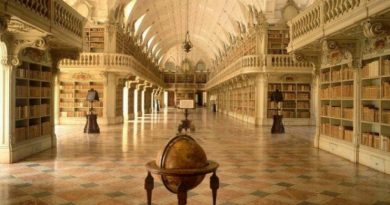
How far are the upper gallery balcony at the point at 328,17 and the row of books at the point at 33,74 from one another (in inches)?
275

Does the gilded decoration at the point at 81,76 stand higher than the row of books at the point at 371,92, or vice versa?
the gilded decoration at the point at 81,76

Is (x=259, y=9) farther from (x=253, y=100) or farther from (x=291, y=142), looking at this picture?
(x=291, y=142)

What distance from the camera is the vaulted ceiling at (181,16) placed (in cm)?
1917

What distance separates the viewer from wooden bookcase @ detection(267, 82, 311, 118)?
18625mm

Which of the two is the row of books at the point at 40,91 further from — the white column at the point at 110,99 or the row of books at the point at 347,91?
the white column at the point at 110,99

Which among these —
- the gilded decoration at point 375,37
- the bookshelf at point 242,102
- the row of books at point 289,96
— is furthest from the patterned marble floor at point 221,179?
the bookshelf at point 242,102

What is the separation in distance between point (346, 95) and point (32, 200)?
24.4 ft

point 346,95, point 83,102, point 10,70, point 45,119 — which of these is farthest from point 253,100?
point 10,70

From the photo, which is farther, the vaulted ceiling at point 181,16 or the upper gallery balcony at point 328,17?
the vaulted ceiling at point 181,16

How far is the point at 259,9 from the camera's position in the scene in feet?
64.5

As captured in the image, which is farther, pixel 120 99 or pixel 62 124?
pixel 120 99

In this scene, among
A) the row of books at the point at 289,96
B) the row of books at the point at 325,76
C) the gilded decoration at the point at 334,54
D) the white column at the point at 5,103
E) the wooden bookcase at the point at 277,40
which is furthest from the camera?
the wooden bookcase at the point at 277,40

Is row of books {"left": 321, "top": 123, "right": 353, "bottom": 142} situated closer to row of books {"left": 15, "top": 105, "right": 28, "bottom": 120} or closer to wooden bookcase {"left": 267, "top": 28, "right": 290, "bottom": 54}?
row of books {"left": 15, "top": 105, "right": 28, "bottom": 120}

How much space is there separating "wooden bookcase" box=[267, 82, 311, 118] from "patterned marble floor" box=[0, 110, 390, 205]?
28.8 ft
